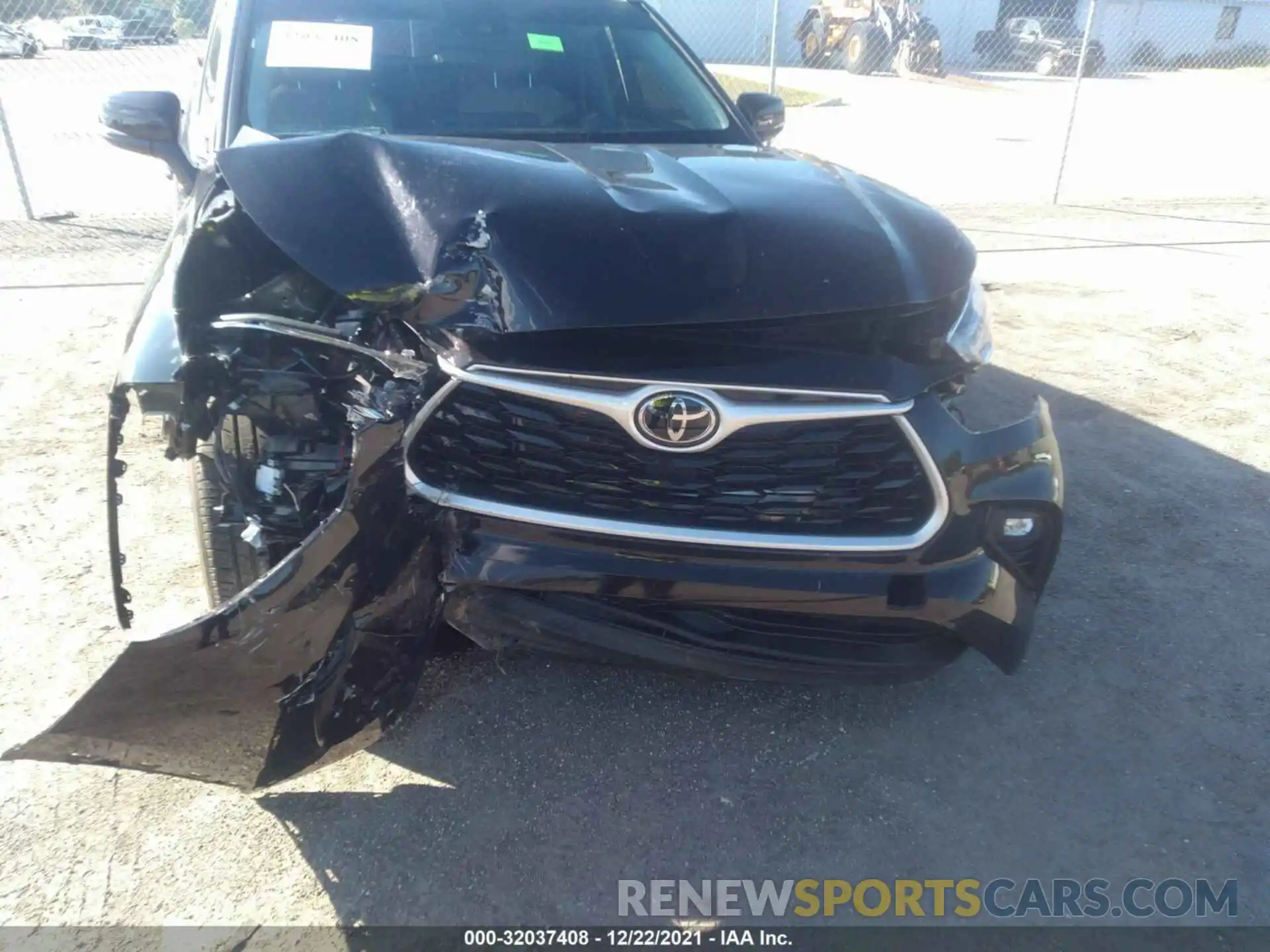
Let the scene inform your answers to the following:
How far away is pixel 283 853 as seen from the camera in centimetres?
218

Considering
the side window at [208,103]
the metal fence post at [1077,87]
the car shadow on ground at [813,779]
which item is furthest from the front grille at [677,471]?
the metal fence post at [1077,87]

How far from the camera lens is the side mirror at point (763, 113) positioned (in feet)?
12.6

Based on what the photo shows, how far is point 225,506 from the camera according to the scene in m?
2.26

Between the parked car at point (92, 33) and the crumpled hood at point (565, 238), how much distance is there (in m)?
14.5

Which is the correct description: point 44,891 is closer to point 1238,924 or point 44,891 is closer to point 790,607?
point 790,607

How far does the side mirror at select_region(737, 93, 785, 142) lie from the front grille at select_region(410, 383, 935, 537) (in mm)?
2123

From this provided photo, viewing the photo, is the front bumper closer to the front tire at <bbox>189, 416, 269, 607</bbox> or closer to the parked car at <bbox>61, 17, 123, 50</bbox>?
the front tire at <bbox>189, 416, 269, 607</bbox>

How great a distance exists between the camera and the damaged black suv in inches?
76.0

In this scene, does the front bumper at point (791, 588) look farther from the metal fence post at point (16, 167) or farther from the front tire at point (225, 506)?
the metal fence post at point (16, 167)

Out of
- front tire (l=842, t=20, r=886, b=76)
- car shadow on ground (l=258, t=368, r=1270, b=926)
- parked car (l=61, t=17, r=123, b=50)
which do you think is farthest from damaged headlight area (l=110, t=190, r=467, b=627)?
front tire (l=842, t=20, r=886, b=76)

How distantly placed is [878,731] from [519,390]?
1370 millimetres

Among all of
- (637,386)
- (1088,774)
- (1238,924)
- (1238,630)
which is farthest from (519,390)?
(1238,630)

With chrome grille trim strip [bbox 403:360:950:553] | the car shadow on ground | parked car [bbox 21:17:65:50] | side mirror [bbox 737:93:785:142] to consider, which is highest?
side mirror [bbox 737:93:785:142]

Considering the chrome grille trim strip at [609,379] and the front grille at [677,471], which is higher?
the chrome grille trim strip at [609,379]
